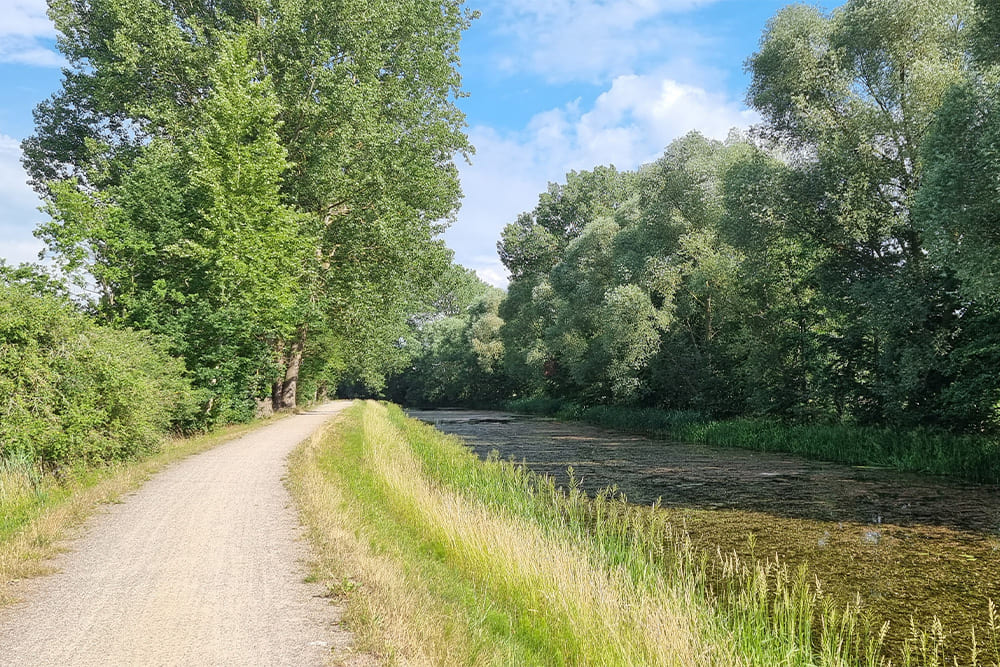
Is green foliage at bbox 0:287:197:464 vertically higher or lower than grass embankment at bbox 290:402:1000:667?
higher

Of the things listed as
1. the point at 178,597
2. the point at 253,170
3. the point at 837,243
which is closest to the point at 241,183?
the point at 253,170

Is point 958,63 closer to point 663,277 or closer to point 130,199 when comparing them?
point 663,277

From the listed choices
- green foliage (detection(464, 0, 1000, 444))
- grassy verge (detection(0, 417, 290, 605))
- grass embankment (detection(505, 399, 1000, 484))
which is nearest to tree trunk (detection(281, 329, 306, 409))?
green foliage (detection(464, 0, 1000, 444))

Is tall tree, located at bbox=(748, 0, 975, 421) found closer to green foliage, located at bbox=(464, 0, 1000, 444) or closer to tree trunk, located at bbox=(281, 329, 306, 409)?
green foliage, located at bbox=(464, 0, 1000, 444)

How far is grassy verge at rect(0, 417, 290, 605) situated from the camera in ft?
22.2

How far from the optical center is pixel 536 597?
6.77 m

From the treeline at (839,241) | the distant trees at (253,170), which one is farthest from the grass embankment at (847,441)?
the distant trees at (253,170)

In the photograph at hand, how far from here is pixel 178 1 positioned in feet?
94.5

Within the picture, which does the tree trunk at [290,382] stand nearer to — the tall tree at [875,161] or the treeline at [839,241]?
the treeline at [839,241]

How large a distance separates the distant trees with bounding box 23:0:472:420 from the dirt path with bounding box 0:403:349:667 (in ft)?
38.4

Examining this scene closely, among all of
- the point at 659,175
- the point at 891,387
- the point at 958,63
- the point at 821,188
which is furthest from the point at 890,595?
the point at 659,175

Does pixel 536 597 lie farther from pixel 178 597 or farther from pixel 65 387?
pixel 65 387

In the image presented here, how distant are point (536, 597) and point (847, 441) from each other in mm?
18752

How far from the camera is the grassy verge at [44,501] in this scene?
6773 millimetres
